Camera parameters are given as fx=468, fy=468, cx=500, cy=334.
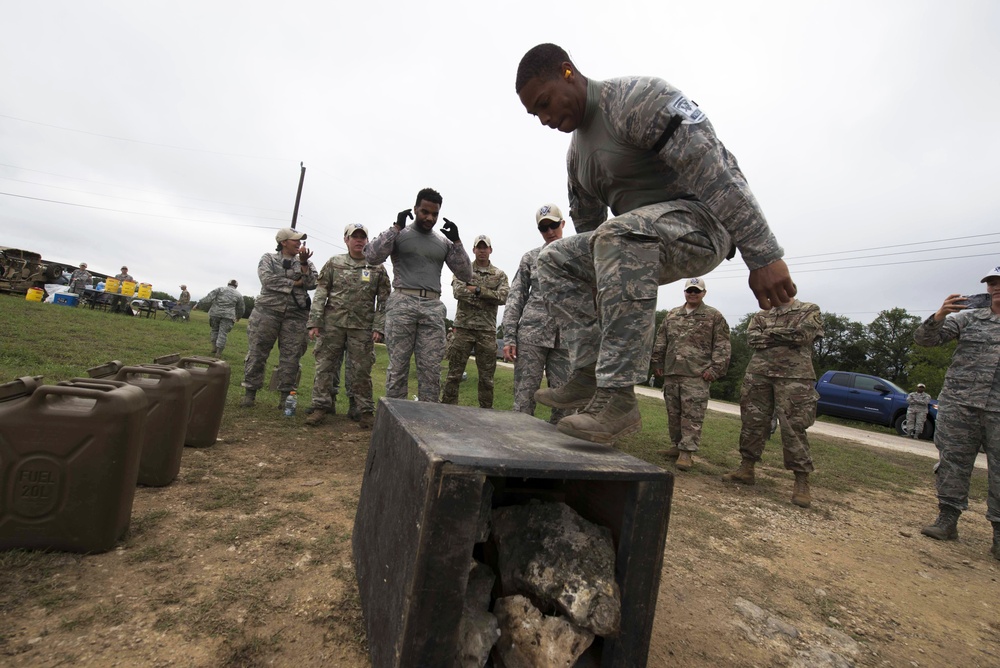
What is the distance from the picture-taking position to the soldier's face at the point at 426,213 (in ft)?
14.4

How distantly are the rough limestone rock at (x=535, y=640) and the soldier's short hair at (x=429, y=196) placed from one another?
374cm

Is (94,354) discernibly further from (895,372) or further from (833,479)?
(895,372)

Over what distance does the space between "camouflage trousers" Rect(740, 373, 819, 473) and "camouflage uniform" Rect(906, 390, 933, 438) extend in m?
11.0

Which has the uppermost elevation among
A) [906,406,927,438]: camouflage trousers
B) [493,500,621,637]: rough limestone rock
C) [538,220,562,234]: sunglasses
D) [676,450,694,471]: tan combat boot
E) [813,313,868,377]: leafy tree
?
[813,313,868,377]: leafy tree

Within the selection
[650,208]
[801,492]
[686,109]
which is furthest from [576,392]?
[801,492]

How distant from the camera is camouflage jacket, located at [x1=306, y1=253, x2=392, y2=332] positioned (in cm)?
504

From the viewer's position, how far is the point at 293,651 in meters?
1.37

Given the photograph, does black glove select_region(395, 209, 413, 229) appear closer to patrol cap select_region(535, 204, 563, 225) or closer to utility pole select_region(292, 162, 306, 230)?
patrol cap select_region(535, 204, 563, 225)

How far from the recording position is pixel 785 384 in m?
4.46

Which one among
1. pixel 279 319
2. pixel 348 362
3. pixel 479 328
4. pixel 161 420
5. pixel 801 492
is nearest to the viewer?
pixel 161 420

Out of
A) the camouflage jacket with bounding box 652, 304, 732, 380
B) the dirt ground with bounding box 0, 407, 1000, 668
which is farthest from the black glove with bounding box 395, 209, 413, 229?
the camouflage jacket with bounding box 652, 304, 732, 380

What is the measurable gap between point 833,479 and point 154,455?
6303 mm

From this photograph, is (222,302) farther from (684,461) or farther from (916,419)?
(916,419)

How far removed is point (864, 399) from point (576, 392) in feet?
52.4
